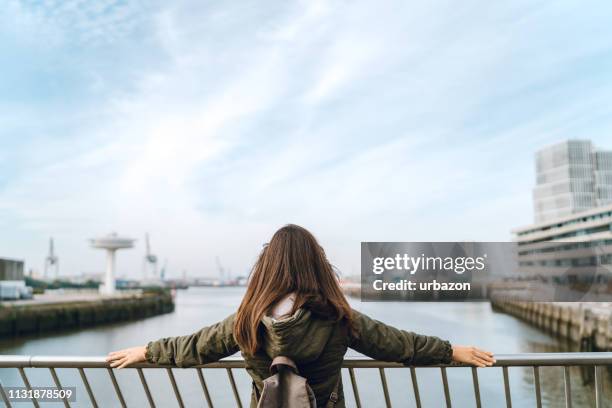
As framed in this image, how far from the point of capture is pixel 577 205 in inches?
4466

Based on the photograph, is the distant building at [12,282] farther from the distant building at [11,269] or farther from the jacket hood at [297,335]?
the jacket hood at [297,335]

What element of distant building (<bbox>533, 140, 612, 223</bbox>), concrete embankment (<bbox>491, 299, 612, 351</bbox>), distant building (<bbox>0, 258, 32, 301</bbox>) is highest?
distant building (<bbox>533, 140, 612, 223</bbox>)

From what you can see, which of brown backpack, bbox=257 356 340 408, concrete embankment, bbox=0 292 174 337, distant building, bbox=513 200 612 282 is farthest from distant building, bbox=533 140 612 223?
brown backpack, bbox=257 356 340 408

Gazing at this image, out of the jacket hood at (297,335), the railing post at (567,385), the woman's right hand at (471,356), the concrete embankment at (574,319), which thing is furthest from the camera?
the concrete embankment at (574,319)

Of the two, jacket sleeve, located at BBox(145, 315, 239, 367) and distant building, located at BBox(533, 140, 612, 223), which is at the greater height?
distant building, located at BBox(533, 140, 612, 223)

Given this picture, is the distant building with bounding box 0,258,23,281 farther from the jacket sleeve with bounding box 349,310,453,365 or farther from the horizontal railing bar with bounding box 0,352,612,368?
the jacket sleeve with bounding box 349,310,453,365

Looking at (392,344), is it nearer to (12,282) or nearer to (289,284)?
A: (289,284)

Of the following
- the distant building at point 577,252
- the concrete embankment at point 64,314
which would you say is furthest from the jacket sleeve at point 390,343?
the distant building at point 577,252

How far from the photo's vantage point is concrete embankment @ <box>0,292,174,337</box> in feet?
121

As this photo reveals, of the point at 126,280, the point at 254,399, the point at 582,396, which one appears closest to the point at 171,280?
the point at 126,280

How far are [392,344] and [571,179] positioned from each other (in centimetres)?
12400

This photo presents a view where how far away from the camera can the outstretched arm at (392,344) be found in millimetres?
2242

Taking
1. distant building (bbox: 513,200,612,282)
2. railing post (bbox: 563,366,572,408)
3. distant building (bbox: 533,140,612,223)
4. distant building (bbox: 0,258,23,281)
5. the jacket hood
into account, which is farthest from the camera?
distant building (bbox: 533,140,612,223)

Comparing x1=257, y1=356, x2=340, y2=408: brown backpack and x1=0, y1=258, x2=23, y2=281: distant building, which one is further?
x1=0, y1=258, x2=23, y2=281: distant building
